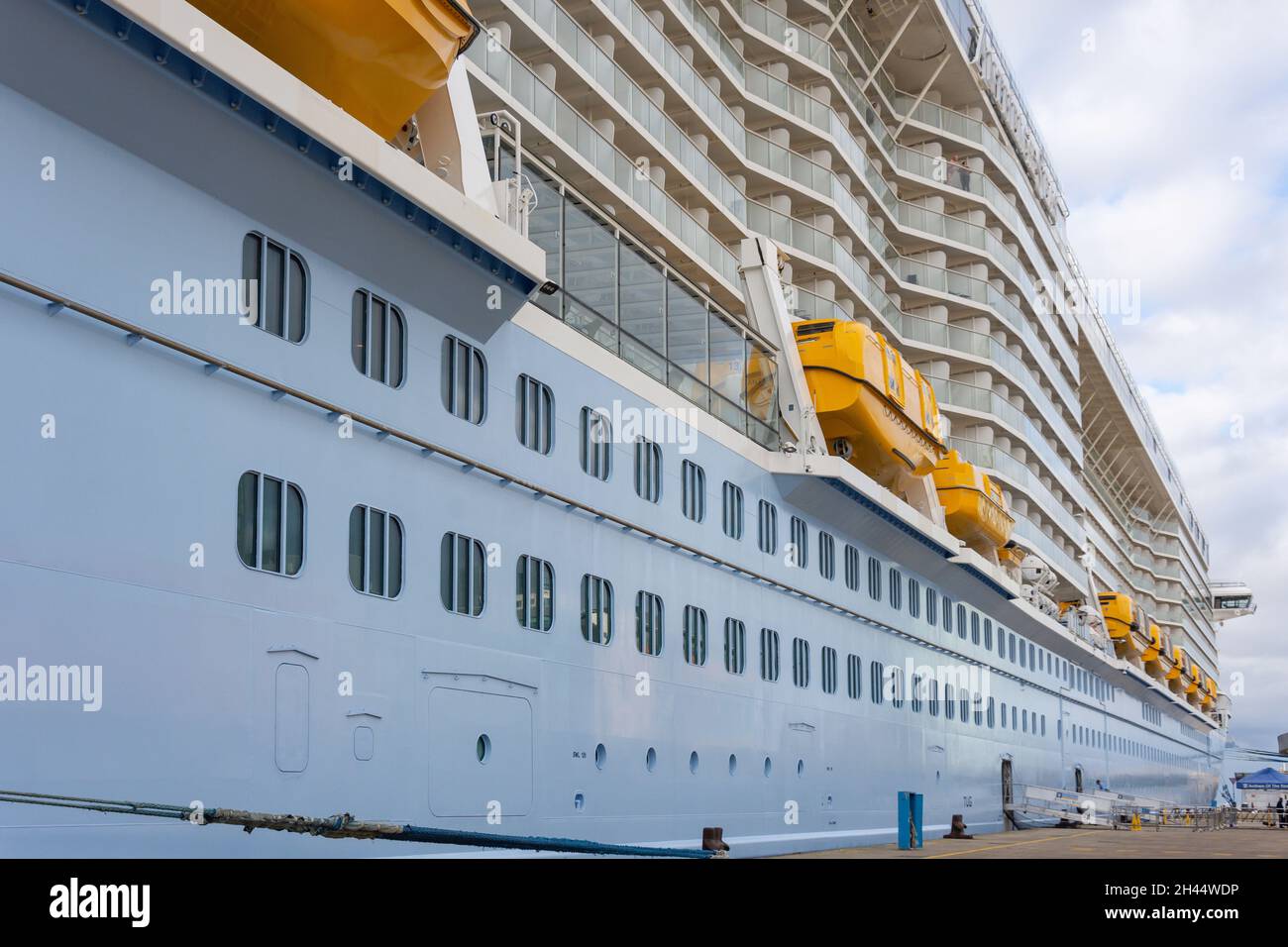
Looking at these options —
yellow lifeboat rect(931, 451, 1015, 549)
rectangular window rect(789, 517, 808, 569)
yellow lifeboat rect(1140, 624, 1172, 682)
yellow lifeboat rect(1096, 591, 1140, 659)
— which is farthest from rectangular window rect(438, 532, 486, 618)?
yellow lifeboat rect(1140, 624, 1172, 682)

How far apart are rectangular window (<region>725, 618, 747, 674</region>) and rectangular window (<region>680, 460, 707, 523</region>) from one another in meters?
1.60

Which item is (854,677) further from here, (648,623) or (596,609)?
(596,609)

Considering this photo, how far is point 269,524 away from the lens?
10133 millimetres

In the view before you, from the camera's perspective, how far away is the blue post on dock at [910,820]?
20.7 metres

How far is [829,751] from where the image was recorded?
71.5 ft

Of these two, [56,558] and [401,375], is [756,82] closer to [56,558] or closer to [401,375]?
[401,375]

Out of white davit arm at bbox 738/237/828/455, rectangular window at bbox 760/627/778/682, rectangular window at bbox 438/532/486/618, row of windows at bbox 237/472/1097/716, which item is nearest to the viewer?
row of windows at bbox 237/472/1097/716

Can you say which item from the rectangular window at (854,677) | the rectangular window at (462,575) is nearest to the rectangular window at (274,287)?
the rectangular window at (462,575)

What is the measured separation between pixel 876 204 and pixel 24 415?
32.9 m

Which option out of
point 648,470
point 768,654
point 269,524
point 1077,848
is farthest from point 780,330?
point 269,524

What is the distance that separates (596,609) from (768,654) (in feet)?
17.6

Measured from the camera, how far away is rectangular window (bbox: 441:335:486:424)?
1277 cm

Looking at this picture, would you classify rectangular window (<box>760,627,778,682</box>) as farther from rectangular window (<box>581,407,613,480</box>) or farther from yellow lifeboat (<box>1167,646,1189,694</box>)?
yellow lifeboat (<box>1167,646,1189,694</box>)
